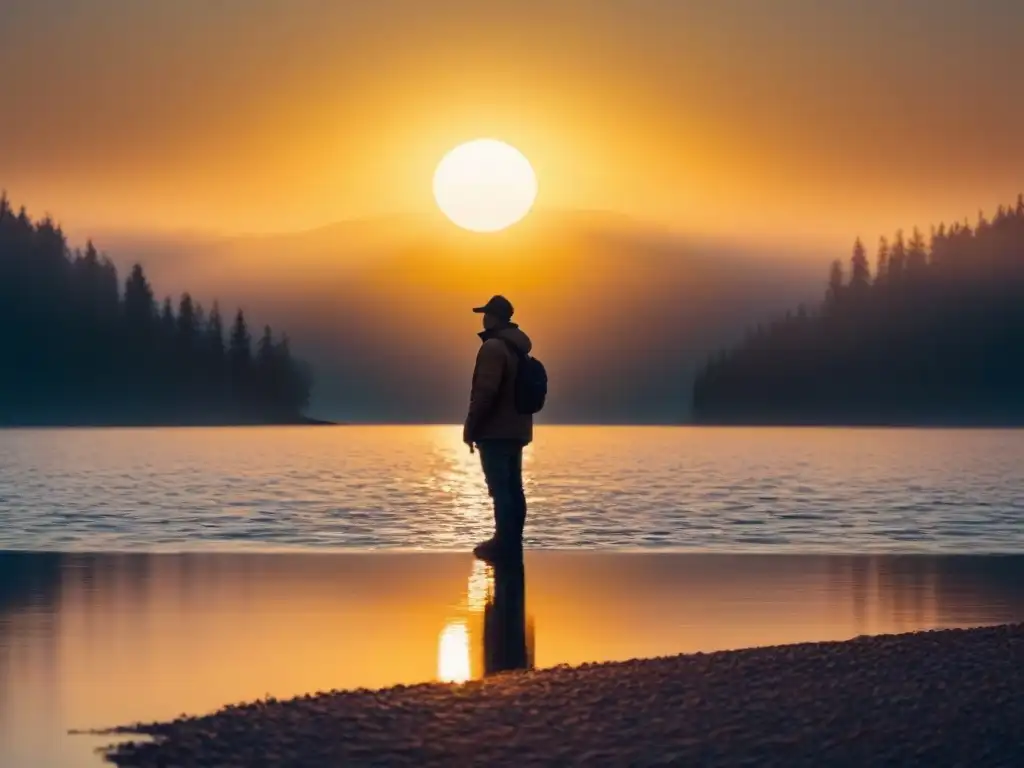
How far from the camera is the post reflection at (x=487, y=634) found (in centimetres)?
1078

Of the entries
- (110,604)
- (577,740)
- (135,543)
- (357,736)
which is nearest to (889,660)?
(577,740)

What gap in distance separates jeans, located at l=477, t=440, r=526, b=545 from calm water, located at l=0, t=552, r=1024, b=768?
1.76 feet

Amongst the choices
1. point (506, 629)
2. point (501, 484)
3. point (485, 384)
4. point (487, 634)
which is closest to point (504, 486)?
point (501, 484)

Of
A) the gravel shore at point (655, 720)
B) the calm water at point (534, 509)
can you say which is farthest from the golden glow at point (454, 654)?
the calm water at point (534, 509)

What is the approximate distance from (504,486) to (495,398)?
0.94 metres

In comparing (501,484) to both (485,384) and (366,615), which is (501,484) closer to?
(485,384)

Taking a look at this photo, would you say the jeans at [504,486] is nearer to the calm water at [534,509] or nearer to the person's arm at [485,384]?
the person's arm at [485,384]

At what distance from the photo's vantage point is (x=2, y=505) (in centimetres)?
2916

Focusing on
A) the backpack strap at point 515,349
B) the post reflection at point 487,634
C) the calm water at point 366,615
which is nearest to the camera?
the calm water at point 366,615

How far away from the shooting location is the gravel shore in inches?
305

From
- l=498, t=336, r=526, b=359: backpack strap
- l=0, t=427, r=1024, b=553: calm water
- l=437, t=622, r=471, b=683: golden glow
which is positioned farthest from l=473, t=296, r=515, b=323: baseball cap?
l=437, t=622, r=471, b=683: golden glow

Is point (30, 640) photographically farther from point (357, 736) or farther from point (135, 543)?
point (135, 543)

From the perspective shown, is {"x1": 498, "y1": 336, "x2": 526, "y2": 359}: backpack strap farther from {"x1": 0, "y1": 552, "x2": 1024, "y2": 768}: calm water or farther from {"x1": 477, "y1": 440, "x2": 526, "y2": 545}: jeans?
{"x1": 0, "y1": 552, "x2": 1024, "y2": 768}: calm water

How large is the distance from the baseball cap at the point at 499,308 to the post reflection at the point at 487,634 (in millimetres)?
3445
